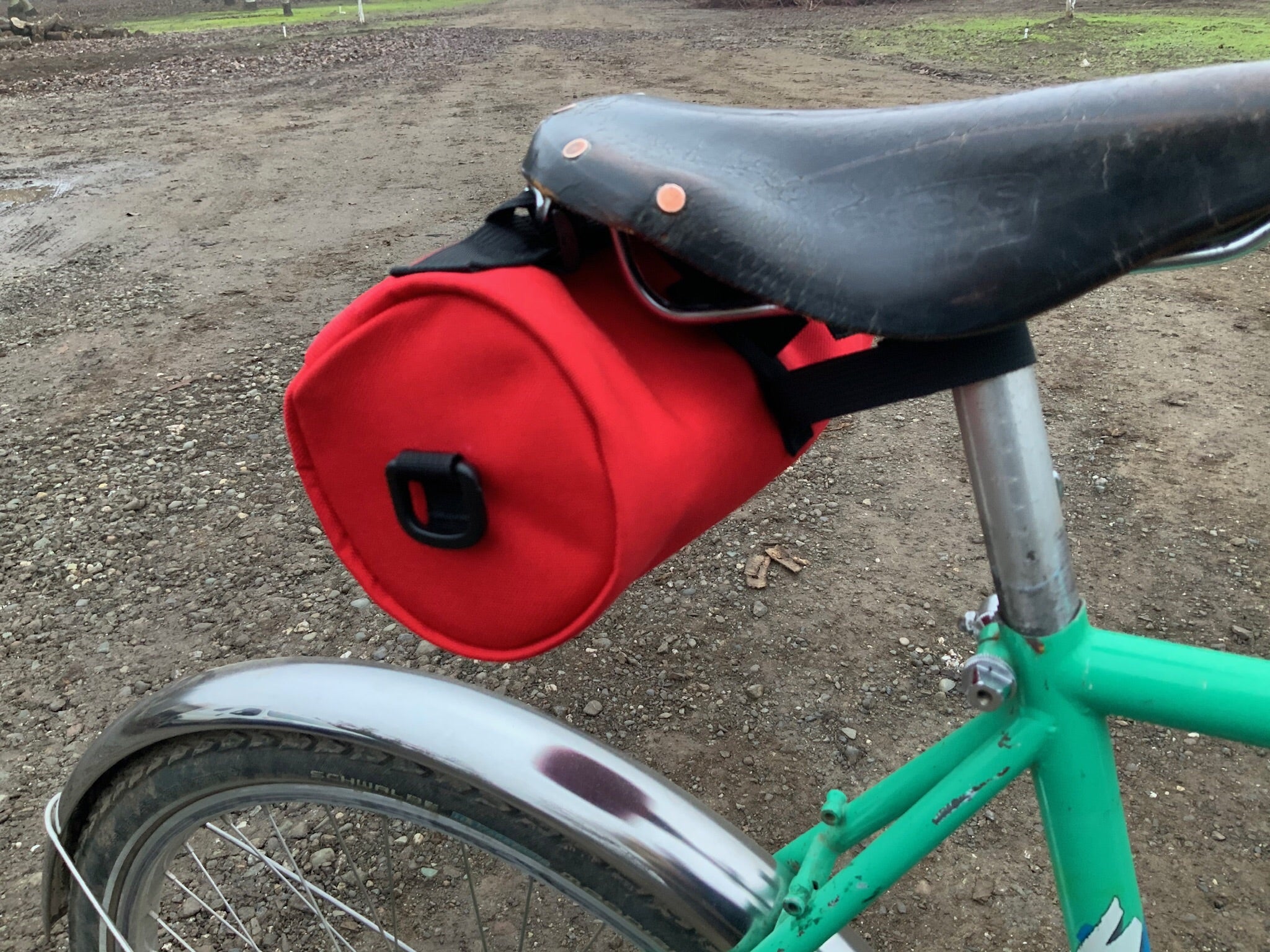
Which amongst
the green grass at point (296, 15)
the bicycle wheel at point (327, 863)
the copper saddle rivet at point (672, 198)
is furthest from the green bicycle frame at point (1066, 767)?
the green grass at point (296, 15)

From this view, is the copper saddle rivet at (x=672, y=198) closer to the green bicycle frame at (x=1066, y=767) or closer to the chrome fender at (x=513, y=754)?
the green bicycle frame at (x=1066, y=767)

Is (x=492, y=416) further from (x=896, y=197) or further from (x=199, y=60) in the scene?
(x=199, y=60)

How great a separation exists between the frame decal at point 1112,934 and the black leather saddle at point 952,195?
0.50m

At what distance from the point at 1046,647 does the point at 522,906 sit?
114cm

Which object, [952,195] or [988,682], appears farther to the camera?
[988,682]

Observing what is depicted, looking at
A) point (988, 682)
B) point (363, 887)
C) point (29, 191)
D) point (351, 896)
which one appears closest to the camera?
point (988, 682)

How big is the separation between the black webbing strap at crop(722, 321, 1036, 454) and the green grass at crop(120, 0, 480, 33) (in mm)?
17769

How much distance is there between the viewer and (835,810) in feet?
2.61

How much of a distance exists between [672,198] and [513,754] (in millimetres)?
532

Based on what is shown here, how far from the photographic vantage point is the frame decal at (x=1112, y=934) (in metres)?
0.75

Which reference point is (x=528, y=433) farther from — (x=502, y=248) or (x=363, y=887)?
(x=363, y=887)

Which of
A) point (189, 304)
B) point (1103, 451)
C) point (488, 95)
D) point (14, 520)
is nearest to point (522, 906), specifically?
point (14, 520)

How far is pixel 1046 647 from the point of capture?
0.71 meters

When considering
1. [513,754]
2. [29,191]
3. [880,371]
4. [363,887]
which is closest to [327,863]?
[363,887]
